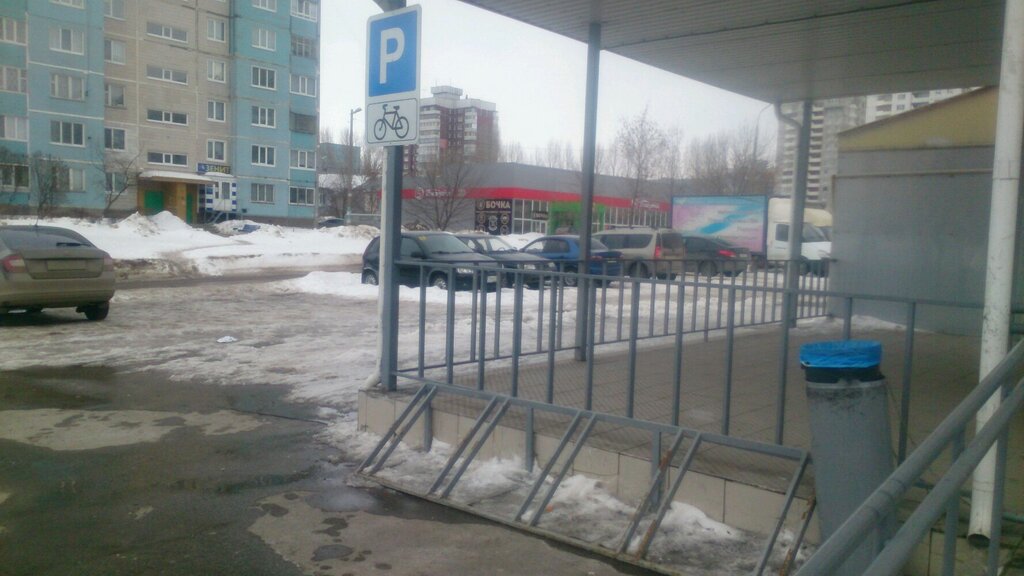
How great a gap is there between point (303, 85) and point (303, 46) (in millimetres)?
3080

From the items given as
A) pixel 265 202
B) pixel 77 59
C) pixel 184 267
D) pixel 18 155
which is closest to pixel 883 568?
pixel 184 267

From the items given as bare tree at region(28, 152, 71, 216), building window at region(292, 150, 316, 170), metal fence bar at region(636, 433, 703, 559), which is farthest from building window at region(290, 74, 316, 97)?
metal fence bar at region(636, 433, 703, 559)

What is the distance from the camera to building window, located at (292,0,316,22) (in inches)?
2416

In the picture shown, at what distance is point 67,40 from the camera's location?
49375mm

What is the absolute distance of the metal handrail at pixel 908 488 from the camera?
182 centimetres

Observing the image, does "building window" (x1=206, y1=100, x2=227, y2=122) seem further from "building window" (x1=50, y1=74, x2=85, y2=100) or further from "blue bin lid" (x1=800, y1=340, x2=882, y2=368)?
"blue bin lid" (x1=800, y1=340, x2=882, y2=368)

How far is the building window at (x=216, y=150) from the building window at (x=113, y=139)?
223 inches

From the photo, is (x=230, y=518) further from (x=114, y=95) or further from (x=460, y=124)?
(x=460, y=124)

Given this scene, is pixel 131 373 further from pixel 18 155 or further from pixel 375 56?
pixel 18 155

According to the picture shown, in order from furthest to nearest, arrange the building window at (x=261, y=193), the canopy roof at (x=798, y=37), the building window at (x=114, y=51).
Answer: the building window at (x=261, y=193), the building window at (x=114, y=51), the canopy roof at (x=798, y=37)

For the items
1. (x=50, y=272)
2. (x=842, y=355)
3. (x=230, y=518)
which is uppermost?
(x=842, y=355)

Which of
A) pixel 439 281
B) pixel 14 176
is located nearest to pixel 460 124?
pixel 14 176

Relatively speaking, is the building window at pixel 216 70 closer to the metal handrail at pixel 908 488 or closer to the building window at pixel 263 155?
the building window at pixel 263 155

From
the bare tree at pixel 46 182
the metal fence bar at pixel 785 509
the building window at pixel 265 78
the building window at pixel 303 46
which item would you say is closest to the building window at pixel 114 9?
the building window at pixel 265 78
